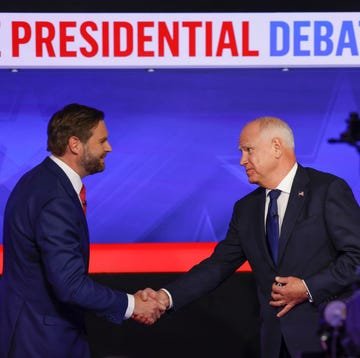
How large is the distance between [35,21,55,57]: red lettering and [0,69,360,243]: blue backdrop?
0.41 metres

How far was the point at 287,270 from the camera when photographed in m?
3.59

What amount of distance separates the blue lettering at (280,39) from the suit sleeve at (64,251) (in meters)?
1.79

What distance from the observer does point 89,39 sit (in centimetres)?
482

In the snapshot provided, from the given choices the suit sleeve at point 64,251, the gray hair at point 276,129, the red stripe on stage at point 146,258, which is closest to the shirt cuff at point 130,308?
the suit sleeve at point 64,251

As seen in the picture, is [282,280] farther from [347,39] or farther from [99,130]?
[347,39]

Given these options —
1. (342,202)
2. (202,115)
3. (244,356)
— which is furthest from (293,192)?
(202,115)

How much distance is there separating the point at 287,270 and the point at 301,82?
6.25 ft

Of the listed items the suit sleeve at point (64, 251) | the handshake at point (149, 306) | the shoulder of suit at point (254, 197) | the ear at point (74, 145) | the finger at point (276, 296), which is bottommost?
the handshake at point (149, 306)

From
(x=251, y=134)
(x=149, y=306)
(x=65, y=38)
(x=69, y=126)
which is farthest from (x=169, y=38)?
(x=149, y=306)

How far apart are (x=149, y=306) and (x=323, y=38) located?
172 centimetres

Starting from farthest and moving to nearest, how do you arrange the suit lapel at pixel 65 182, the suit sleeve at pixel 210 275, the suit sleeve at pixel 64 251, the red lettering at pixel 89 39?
the red lettering at pixel 89 39 → the suit sleeve at pixel 210 275 → the suit lapel at pixel 65 182 → the suit sleeve at pixel 64 251

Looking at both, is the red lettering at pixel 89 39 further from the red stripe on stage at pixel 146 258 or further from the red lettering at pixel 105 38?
the red stripe on stage at pixel 146 258

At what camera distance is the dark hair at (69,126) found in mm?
3547

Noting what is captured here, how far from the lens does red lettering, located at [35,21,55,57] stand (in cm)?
483
